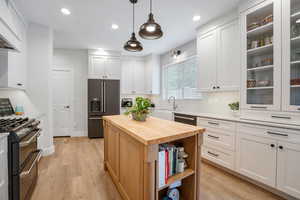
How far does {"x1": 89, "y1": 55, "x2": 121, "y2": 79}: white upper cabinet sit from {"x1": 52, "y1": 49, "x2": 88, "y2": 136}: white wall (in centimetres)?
33

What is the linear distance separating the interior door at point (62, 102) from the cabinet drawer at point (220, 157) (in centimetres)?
408

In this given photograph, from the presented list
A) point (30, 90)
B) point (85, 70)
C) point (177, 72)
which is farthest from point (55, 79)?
point (177, 72)

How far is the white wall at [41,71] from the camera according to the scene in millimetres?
3064

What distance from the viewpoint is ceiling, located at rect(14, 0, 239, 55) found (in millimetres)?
2436

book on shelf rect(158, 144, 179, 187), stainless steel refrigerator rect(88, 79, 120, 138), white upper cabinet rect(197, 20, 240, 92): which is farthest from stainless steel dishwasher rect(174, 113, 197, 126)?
stainless steel refrigerator rect(88, 79, 120, 138)

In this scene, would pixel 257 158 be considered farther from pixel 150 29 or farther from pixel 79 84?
pixel 79 84

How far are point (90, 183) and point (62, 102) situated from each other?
333 cm

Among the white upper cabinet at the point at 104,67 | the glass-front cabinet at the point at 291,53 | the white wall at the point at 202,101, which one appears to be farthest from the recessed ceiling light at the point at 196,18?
the white upper cabinet at the point at 104,67

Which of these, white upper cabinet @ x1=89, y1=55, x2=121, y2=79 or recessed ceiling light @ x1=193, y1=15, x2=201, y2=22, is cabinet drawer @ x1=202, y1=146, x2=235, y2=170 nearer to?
recessed ceiling light @ x1=193, y1=15, x2=201, y2=22

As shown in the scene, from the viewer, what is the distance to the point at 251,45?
7.61 ft

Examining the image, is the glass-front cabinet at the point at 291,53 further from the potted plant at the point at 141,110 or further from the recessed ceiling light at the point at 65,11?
the recessed ceiling light at the point at 65,11

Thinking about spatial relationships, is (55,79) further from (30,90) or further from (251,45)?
(251,45)

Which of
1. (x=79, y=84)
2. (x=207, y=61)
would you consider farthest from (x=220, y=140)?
(x=79, y=84)

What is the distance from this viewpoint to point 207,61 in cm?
304
